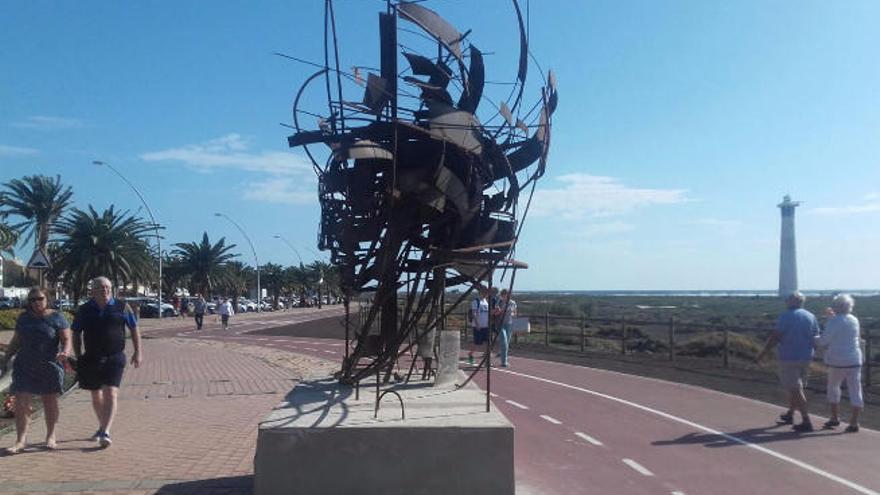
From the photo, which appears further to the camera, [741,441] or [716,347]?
[716,347]

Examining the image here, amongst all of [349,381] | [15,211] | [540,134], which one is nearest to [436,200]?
[540,134]

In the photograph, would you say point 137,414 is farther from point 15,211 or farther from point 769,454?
point 15,211

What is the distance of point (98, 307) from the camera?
319 inches

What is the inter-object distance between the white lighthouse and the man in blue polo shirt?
8539 centimetres

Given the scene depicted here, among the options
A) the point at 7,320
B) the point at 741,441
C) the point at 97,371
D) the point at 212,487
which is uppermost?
the point at 97,371

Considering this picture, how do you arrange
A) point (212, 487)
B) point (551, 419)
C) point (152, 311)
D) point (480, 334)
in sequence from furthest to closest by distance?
point (152, 311) < point (480, 334) < point (551, 419) < point (212, 487)

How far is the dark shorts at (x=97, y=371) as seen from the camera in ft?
26.4

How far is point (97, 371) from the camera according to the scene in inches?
318

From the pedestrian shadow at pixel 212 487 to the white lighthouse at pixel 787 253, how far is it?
282 ft

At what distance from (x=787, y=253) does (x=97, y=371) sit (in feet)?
292

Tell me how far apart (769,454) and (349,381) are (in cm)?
443

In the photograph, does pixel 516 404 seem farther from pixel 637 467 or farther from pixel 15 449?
pixel 15 449

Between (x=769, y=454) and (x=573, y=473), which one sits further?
(x=769, y=454)

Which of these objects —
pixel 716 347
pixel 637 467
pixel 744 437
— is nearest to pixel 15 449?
pixel 637 467
